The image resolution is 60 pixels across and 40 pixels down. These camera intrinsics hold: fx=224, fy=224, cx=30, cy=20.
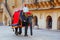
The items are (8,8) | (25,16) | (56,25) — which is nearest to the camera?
(25,16)

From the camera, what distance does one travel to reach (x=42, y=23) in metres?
25.2

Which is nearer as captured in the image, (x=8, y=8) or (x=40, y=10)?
(x=40, y=10)

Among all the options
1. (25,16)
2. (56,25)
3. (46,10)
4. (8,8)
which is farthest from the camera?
(8,8)

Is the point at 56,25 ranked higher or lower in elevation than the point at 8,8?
lower

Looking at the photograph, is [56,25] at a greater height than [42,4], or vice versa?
[42,4]

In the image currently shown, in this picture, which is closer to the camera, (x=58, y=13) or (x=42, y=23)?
(x=58, y=13)

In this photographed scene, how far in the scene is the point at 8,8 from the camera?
34.8m

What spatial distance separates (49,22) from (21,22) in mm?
13038

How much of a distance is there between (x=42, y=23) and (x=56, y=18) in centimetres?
263

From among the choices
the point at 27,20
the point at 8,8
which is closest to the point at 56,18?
the point at 27,20

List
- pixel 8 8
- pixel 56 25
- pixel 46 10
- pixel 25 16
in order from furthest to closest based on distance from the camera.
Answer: pixel 8 8 → pixel 46 10 → pixel 56 25 → pixel 25 16

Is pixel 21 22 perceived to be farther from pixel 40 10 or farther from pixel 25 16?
pixel 40 10

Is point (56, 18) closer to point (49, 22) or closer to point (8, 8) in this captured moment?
point (49, 22)

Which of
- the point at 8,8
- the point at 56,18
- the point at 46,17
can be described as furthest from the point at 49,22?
the point at 8,8
